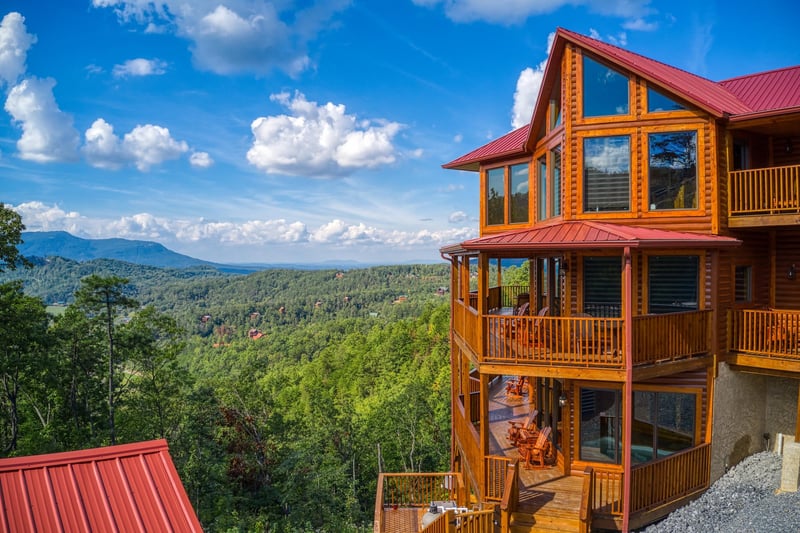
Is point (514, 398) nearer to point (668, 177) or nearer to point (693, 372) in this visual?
point (693, 372)

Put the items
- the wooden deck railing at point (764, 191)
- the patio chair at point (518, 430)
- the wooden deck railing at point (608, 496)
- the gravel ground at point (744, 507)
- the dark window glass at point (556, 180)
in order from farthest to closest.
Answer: the dark window glass at point (556, 180), the patio chair at point (518, 430), the wooden deck railing at point (764, 191), the wooden deck railing at point (608, 496), the gravel ground at point (744, 507)

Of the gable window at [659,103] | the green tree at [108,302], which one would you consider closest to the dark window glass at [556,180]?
the gable window at [659,103]

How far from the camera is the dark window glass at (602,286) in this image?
412 inches

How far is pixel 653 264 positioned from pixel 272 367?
7219cm

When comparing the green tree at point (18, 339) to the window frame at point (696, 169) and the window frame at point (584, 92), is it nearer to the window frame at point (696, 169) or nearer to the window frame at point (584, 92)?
the window frame at point (584, 92)

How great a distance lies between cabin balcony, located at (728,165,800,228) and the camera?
9906 mm

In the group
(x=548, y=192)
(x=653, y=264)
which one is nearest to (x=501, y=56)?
(x=548, y=192)

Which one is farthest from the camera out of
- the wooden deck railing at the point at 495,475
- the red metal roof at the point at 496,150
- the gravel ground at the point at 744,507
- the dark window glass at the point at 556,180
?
the red metal roof at the point at 496,150

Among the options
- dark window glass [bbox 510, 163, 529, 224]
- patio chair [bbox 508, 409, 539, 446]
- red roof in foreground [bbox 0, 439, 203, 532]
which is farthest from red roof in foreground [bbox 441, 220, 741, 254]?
red roof in foreground [bbox 0, 439, 203, 532]

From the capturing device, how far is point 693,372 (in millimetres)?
10344

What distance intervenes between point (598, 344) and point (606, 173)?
4011 millimetres

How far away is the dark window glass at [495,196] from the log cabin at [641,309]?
231 centimetres

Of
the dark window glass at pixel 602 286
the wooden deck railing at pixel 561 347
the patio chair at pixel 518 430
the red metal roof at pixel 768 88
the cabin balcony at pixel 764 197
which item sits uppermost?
the red metal roof at pixel 768 88

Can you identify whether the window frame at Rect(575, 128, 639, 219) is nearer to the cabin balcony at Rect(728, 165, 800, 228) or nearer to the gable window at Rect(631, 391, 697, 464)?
the cabin balcony at Rect(728, 165, 800, 228)
